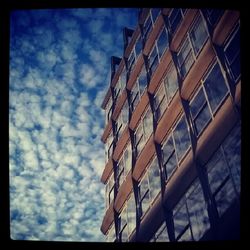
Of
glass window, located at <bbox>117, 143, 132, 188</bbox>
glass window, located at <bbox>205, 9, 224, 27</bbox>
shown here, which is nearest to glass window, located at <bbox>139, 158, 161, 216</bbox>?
glass window, located at <bbox>117, 143, 132, 188</bbox>

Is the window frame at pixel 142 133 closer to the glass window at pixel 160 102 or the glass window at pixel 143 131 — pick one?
the glass window at pixel 143 131

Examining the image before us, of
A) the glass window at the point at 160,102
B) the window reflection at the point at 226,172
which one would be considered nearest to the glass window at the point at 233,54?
the window reflection at the point at 226,172

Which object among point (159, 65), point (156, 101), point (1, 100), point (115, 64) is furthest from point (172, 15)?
point (1, 100)

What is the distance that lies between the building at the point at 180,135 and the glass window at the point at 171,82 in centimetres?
5

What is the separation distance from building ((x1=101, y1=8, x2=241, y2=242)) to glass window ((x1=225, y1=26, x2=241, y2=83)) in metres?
0.03

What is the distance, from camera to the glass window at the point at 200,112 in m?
8.73

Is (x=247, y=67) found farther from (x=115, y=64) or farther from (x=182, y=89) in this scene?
(x=115, y=64)

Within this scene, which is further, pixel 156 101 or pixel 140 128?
pixel 140 128

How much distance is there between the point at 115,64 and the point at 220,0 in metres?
18.4

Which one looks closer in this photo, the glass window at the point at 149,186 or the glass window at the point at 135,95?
the glass window at the point at 149,186

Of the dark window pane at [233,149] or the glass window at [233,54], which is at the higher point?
the glass window at [233,54]

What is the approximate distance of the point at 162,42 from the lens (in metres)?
13.8

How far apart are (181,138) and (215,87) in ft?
6.89

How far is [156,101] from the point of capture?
43.4 feet
